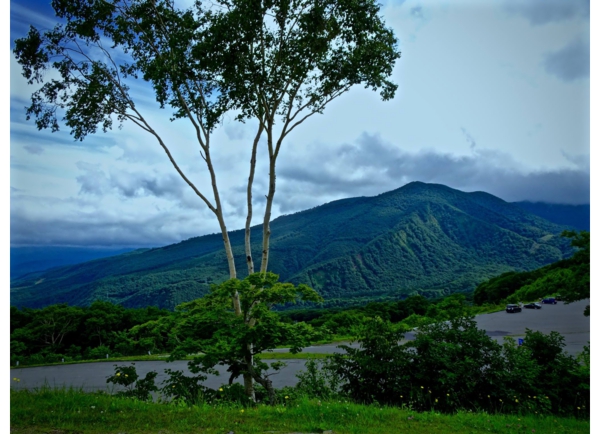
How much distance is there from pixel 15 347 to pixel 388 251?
53272 mm

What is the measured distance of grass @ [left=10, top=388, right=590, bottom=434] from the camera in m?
3.37

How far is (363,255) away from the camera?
194 feet

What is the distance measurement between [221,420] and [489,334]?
21.3 ft

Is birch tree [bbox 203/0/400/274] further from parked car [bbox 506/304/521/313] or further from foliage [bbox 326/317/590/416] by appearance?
parked car [bbox 506/304/521/313]

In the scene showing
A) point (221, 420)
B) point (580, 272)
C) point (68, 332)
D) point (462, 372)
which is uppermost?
point (580, 272)

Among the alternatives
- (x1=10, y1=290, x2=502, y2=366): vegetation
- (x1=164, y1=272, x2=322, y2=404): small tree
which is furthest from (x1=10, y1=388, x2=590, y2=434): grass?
(x1=10, y1=290, x2=502, y2=366): vegetation

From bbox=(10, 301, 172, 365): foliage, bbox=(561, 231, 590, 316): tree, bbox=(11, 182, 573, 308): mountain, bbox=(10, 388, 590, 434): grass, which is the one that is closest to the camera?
bbox=(10, 388, 590, 434): grass

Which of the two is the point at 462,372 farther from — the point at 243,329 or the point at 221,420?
the point at 221,420

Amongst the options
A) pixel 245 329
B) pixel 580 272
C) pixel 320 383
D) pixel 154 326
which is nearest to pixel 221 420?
pixel 245 329

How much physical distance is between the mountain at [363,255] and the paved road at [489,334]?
43.0 ft

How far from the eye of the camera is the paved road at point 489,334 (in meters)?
7.61

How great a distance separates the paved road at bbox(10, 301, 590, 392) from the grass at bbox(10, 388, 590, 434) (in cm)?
291

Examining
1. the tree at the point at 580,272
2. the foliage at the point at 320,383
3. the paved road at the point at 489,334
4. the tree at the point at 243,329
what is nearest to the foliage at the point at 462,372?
the foliage at the point at 320,383
